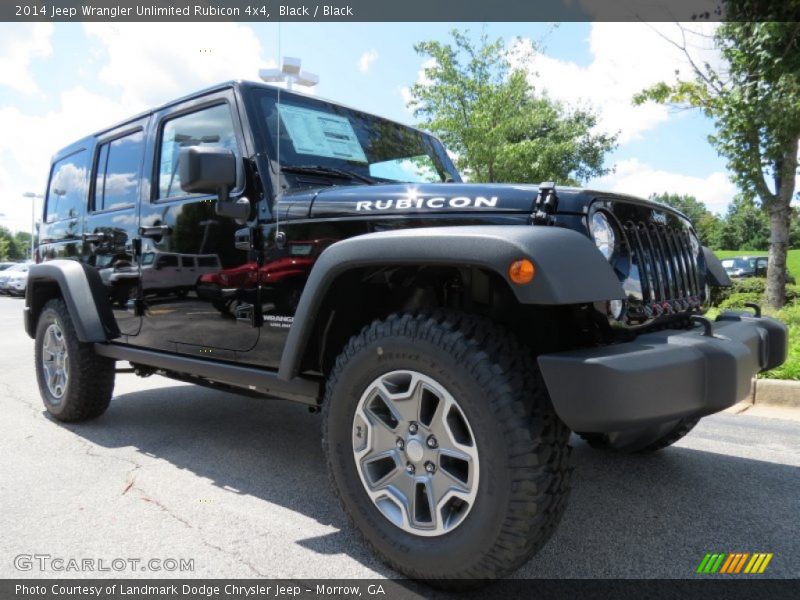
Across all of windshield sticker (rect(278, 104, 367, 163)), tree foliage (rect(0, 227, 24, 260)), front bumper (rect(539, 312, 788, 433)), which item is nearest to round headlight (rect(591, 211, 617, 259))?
front bumper (rect(539, 312, 788, 433))

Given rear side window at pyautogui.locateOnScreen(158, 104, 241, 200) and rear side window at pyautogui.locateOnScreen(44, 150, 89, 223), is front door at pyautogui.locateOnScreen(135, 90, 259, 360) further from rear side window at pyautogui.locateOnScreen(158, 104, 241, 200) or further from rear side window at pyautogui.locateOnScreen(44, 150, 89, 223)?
rear side window at pyautogui.locateOnScreen(44, 150, 89, 223)

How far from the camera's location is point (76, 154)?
4805 millimetres

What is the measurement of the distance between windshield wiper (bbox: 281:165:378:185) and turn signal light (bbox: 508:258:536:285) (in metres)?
1.50

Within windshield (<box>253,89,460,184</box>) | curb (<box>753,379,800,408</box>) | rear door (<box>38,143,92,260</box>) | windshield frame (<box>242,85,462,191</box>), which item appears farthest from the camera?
curb (<box>753,379,800,408</box>)

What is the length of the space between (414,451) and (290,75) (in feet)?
6.79

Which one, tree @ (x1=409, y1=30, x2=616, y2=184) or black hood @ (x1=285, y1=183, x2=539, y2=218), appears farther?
tree @ (x1=409, y1=30, x2=616, y2=184)

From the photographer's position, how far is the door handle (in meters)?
3.53

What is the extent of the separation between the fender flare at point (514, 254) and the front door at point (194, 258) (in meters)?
0.96

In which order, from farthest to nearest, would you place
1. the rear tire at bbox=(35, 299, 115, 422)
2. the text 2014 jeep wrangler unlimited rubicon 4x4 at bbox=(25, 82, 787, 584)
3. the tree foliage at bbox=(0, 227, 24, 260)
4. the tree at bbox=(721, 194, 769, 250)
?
the tree foliage at bbox=(0, 227, 24, 260) < the tree at bbox=(721, 194, 769, 250) < the rear tire at bbox=(35, 299, 115, 422) < the text 2014 jeep wrangler unlimited rubicon 4x4 at bbox=(25, 82, 787, 584)

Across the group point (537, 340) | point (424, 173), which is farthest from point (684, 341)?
point (424, 173)

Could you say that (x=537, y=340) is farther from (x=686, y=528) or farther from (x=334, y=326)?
(x=686, y=528)

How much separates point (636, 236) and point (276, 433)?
2.82 m

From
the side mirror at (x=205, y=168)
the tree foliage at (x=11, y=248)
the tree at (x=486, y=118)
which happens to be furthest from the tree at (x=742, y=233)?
the tree foliage at (x=11, y=248)
